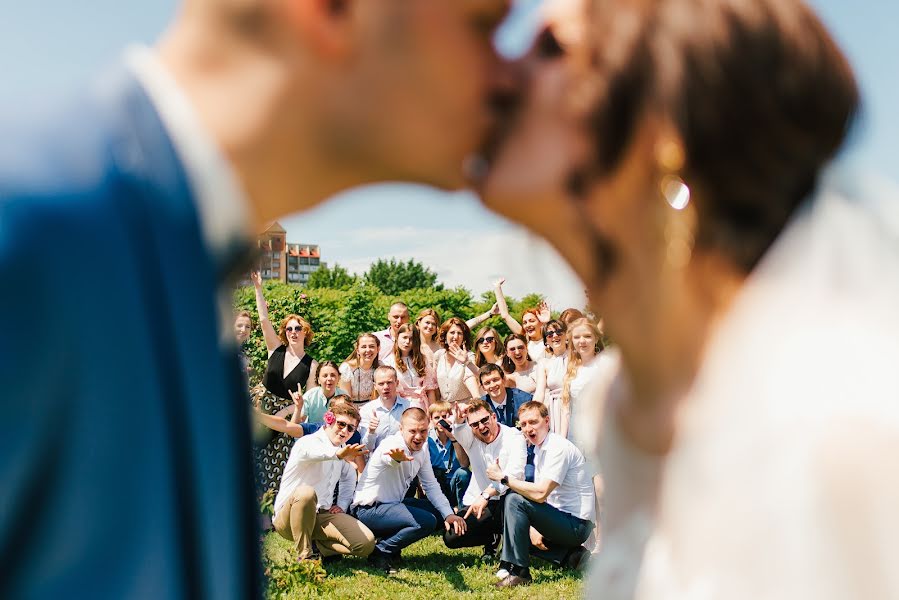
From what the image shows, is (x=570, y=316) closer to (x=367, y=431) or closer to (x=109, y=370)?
(x=367, y=431)

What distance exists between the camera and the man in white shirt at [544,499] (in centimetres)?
794

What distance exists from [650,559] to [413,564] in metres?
6.96

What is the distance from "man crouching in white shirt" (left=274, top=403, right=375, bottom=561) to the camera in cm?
816

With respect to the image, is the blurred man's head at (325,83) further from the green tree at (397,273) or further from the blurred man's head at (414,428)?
the green tree at (397,273)

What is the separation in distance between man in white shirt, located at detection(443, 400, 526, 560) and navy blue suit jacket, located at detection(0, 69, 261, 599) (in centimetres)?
732

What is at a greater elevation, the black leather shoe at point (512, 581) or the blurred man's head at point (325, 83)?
the blurred man's head at point (325, 83)

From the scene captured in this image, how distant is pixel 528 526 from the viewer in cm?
807

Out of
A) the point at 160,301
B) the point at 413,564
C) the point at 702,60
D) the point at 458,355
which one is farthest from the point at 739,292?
the point at 458,355

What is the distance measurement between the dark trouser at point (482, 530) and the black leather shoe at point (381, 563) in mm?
690

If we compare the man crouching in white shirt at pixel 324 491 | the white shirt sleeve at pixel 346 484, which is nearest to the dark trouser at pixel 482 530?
the man crouching in white shirt at pixel 324 491

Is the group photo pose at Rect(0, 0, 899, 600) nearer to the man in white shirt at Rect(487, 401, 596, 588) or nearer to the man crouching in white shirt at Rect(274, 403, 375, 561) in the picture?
the man in white shirt at Rect(487, 401, 596, 588)

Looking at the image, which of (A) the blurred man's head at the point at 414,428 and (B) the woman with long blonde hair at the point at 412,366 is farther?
(B) the woman with long blonde hair at the point at 412,366

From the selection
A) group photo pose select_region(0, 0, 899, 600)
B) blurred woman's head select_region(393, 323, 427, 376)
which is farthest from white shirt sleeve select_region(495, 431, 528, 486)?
group photo pose select_region(0, 0, 899, 600)

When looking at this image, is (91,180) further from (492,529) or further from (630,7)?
(492,529)
